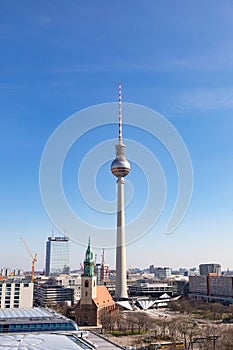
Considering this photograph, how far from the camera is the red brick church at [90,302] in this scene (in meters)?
36.4

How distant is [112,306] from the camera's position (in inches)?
1668

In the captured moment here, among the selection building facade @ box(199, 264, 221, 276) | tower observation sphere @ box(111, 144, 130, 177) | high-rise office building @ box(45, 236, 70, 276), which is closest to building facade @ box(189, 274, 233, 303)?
tower observation sphere @ box(111, 144, 130, 177)

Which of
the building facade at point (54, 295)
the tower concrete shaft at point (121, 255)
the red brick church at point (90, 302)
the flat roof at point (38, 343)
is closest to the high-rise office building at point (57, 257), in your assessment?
the building facade at point (54, 295)

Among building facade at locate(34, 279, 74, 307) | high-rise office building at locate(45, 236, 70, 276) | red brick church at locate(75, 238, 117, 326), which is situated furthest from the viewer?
high-rise office building at locate(45, 236, 70, 276)

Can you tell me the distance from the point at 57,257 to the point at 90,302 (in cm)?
13585

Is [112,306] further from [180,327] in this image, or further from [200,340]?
[200,340]

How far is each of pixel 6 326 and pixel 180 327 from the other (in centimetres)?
1463

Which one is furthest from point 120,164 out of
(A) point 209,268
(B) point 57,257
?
(B) point 57,257

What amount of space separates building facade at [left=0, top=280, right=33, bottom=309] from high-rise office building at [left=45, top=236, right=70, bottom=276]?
366 ft

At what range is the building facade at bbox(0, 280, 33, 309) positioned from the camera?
49.2 meters

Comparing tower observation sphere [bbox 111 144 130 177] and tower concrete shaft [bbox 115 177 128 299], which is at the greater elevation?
tower observation sphere [bbox 111 144 130 177]

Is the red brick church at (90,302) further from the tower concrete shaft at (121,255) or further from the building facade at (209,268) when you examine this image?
the building facade at (209,268)

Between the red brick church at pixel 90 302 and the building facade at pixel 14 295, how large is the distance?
48.3 feet

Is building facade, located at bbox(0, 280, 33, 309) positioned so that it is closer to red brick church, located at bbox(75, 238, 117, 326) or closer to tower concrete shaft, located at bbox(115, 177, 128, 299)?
red brick church, located at bbox(75, 238, 117, 326)
